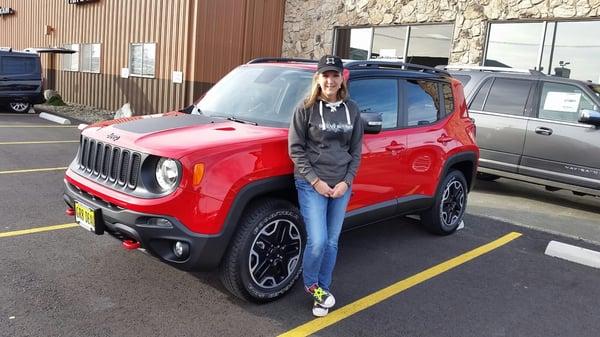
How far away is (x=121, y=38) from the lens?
53.1ft

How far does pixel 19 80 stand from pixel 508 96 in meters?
13.3

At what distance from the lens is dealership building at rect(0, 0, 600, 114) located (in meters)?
10.5

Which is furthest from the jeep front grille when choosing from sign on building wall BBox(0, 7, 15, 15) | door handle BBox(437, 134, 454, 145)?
sign on building wall BBox(0, 7, 15, 15)

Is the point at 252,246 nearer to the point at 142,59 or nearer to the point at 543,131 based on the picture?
the point at 543,131

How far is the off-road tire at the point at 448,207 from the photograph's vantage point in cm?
540

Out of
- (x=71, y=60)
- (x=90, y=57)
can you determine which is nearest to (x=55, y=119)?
(x=90, y=57)

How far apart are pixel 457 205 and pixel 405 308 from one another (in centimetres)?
217

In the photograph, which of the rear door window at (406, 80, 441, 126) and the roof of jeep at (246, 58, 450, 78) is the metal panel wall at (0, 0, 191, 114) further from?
the rear door window at (406, 80, 441, 126)

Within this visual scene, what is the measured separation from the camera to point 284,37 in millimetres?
15398

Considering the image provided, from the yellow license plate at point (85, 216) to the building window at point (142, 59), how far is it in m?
11.7

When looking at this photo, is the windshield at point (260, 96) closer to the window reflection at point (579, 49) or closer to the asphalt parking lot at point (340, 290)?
the asphalt parking lot at point (340, 290)

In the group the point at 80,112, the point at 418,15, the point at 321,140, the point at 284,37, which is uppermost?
the point at 418,15

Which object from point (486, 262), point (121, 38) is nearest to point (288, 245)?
point (486, 262)

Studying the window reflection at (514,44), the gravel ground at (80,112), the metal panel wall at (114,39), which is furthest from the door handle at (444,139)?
the gravel ground at (80,112)
